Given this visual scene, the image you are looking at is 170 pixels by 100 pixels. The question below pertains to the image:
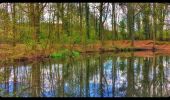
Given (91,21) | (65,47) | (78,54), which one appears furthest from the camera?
(91,21)

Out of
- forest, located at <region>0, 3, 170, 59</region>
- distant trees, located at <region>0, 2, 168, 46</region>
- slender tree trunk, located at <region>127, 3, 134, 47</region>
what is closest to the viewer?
forest, located at <region>0, 3, 170, 59</region>

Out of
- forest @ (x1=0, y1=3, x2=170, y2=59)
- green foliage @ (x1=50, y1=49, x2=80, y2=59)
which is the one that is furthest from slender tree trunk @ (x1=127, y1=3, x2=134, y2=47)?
green foliage @ (x1=50, y1=49, x2=80, y2=59)

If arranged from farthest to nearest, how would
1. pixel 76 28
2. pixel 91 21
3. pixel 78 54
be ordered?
pixel 91 21, pixel 76 28, pixel 78 54

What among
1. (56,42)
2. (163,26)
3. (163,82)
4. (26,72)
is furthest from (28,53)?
Result: (163,26)

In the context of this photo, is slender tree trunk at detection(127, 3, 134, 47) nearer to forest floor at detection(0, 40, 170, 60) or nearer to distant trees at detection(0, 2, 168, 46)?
distant trees at detection(0, 2, 168, 46)

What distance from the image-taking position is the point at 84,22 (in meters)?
27.5

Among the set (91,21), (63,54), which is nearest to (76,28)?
(91,21)

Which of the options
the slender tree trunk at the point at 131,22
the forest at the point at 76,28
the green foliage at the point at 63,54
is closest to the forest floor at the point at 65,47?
the forest at the point at 76,28

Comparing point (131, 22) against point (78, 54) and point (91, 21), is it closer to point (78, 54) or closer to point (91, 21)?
point (91, 21)

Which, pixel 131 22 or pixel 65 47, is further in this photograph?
pixel 131 22

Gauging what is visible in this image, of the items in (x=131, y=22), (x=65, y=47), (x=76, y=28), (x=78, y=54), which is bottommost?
(x=78, y=54)

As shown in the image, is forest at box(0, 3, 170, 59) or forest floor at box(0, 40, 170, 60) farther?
forest at box(0, 3, 170, 59)

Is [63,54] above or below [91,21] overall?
below

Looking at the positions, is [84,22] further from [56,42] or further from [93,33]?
[56,42]
